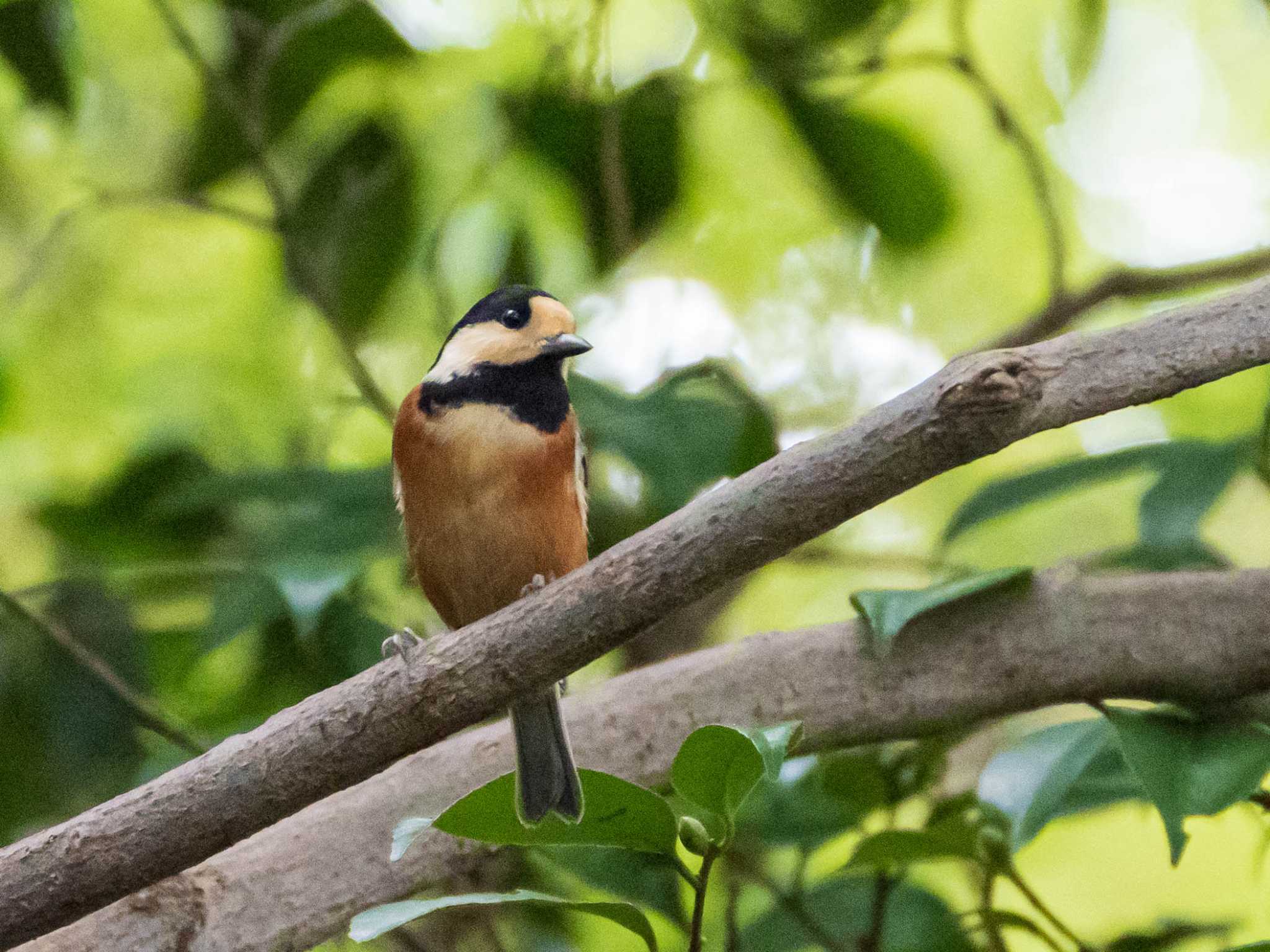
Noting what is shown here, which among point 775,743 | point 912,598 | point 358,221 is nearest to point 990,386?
point 775,743

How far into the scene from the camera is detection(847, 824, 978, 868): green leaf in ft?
5.39

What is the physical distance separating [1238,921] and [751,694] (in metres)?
0.82

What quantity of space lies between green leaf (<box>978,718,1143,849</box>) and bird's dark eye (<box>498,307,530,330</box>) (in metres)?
0.96

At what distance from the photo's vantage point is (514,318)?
6.63 feet

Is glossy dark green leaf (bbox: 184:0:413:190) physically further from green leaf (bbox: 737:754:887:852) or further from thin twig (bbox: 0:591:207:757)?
green leaf (bbox: 737:754:887:852)

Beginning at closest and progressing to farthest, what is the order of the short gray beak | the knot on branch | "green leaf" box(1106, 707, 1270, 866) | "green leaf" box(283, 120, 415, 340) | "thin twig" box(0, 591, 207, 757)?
1. the knot on branch
2. "green leaf" box(1106, 707, 1270, 866)
3. the short gray beak
4. "thin twig" box(0, 591, 207, 757)
5. "green leaf" box(283, 120, 415, 340)

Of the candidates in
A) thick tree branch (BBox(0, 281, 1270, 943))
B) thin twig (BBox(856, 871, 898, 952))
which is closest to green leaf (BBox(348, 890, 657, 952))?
thick tree branch (BBox(0, 281, 1270, 943))


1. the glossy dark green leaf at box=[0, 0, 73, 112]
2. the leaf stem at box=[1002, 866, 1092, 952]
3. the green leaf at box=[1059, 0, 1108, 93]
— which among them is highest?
the glossy dark green leaf at box=[0, 0, 73, 112]

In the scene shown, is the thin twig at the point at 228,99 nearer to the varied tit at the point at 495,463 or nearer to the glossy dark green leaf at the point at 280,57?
the glossy dark green leaf at the point at 280,57

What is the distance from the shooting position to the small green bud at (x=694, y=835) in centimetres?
130

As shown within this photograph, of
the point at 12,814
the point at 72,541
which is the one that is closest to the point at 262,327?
the point at 72,541

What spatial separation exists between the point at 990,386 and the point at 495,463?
0.99m

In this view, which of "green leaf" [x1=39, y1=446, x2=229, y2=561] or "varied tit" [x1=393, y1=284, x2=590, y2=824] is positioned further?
"green leaf" [x1=39, y1=446, x2=229, y2=561]

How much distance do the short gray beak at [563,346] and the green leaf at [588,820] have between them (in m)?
0.83
